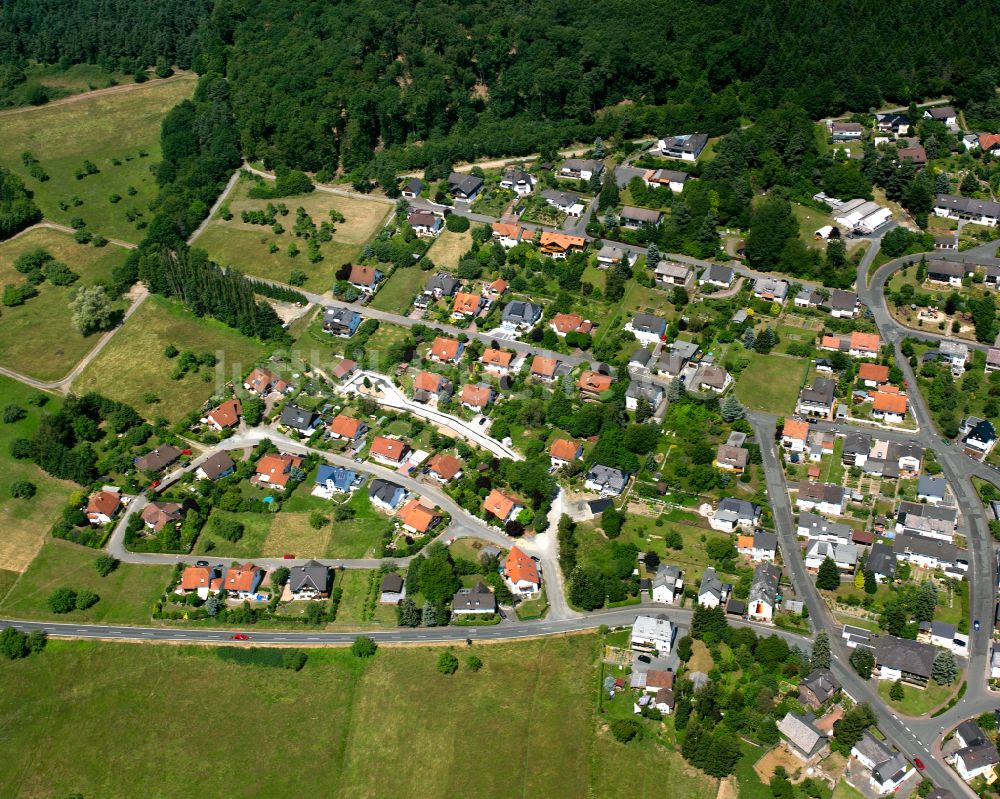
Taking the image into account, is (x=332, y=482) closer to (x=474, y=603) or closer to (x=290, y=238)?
(x=474, y=603)

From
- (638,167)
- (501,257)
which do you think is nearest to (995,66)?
(638,167)

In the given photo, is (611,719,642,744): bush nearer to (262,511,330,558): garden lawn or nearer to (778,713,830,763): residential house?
(778,713,830,763): residential house

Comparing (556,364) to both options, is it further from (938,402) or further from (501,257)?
(938,402)

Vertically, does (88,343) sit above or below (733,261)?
below

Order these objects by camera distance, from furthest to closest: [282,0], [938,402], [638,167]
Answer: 1. [282,0]
2. [638,167]
3. [938,402]

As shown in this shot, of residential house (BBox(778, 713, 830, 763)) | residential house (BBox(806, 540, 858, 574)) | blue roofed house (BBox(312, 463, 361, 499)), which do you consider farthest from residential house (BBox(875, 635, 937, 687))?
blue roofed house (BBox(312, 463, 361, 499))

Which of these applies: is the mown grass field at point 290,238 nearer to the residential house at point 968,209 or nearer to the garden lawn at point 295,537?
the garden lawn at point 295,537

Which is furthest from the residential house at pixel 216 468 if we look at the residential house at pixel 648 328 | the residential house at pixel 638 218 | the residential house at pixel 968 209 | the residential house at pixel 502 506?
the residential house at pixel 968 209

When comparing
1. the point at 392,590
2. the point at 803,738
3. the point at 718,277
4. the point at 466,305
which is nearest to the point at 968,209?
the point at 718,277

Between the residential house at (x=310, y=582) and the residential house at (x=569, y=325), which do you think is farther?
the residential house at (x=569, y=325)
